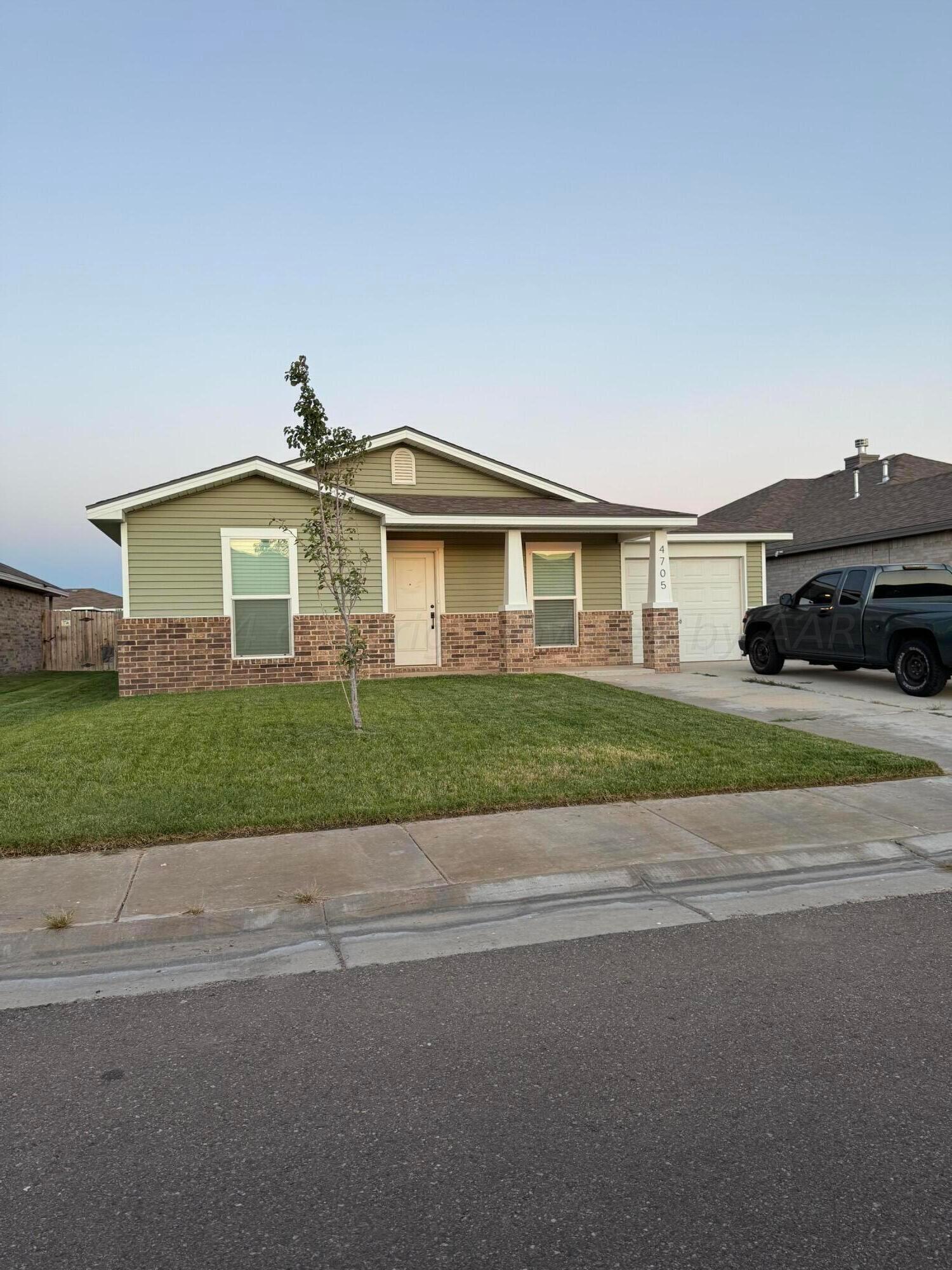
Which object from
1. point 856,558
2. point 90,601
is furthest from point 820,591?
point 90,601

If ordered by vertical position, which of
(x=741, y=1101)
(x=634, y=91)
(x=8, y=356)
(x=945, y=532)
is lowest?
(x=741, y=1101)

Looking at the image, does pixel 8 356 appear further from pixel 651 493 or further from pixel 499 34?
pixel 651 493

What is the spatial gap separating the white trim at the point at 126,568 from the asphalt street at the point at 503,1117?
12.0 metres

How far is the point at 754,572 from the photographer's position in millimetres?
20078

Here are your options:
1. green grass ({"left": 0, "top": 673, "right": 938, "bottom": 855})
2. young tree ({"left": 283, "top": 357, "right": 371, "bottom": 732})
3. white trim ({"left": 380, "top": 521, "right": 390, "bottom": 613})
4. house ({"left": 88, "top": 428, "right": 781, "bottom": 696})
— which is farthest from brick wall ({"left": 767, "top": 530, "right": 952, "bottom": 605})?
young tree ({"left": 283, "top": 357, "right": 371, "bottom": 732})

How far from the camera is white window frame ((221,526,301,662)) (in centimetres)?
1527

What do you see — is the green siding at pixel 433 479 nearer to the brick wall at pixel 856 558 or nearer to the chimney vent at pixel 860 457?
the brick wall at pixel 856 558

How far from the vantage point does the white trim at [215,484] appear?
14430 millimetres

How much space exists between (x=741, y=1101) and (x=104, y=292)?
21.2 m

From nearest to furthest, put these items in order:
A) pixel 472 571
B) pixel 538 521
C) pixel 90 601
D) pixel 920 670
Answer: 1. pixel 920 670
2. pixel 538 521
3. pixel 472 571
4. pixel 90 601

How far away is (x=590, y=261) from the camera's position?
61.6 feet

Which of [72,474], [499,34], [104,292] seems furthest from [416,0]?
[72,474]

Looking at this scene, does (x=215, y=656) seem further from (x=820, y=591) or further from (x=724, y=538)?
(x=724, y=538)

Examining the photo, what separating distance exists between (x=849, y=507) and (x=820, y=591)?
38.8 feet
